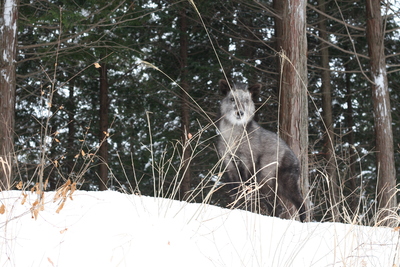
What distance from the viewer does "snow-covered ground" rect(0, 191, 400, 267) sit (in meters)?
2.79

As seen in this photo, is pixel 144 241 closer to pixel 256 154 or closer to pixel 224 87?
pixel 256 154

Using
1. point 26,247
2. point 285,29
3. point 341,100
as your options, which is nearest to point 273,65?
point 341,100

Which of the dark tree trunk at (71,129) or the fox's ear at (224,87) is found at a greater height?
the fox's ear at (224,87)

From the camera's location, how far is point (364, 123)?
19328 millimetres

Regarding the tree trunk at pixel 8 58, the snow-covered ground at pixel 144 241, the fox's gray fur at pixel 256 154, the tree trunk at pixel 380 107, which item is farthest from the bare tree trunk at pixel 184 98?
the snow-covered ground at pixel 144 241

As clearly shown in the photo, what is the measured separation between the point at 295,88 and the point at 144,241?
18.2ft

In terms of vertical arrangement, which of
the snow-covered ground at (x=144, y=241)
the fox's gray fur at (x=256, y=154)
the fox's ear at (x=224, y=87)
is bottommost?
the snow-covered ground at (x=144, y=241)

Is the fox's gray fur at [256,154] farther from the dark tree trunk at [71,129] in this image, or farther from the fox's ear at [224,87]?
the dark tree trunk at [71,129]

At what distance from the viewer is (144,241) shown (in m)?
3.00

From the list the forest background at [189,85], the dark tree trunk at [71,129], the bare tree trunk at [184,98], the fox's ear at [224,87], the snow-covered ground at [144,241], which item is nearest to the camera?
the snow-covered ground at [144,241]

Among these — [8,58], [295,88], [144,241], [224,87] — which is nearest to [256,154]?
[224,87]

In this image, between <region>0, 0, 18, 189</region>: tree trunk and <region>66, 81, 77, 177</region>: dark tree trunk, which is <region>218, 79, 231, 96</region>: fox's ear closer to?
<region>0, 0, 18, 189</region>: tree trunk

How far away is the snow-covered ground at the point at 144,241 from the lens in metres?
2.79

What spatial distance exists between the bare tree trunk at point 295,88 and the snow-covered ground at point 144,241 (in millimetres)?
4127
